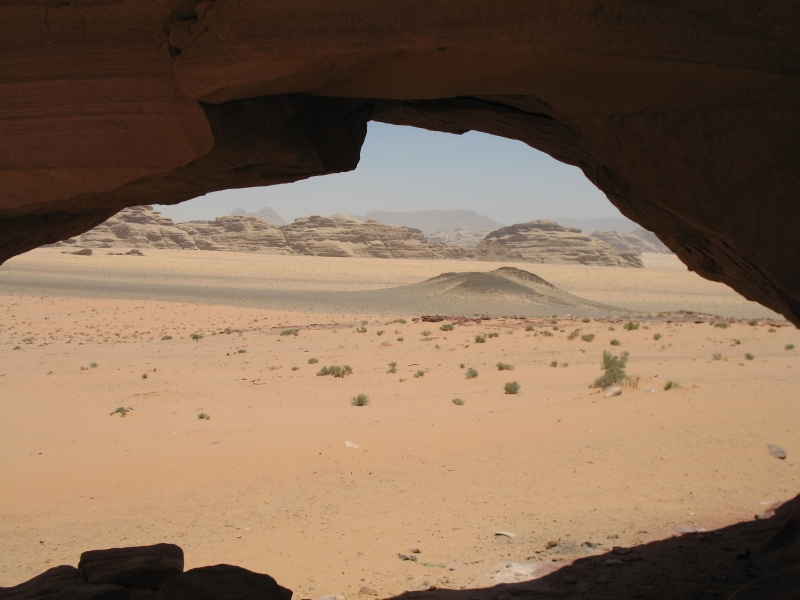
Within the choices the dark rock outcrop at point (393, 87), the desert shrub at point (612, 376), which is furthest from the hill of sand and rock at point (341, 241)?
the dark rock outcrop at point (393, 87)

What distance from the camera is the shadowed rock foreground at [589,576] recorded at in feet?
15.2

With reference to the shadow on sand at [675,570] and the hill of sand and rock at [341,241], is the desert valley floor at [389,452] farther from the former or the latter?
the hill of sand and rock at [341,241]

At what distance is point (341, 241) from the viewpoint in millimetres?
116500

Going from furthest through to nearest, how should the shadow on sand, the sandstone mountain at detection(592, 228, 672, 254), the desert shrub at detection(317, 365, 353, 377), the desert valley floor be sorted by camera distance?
the sandstone mountain at detection(592, 228, 672, 254), the desert shrub at detection(317, 365, 353, 377), the desert valley floor, the shadow on sand

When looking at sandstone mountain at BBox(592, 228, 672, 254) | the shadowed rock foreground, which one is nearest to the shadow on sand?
the shadowed rock foreground

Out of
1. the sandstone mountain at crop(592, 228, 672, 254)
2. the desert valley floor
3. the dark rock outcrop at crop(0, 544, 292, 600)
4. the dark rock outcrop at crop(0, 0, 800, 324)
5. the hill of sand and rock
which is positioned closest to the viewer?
the dark rock outcrop at crop(0, 0, 800, 324)

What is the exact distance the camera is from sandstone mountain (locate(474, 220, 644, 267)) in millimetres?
104688

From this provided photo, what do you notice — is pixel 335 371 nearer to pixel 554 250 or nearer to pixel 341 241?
pixel 554 250

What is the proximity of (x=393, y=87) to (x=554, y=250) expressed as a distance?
4251 inches

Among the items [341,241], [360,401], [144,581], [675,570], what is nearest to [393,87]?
[144,581]

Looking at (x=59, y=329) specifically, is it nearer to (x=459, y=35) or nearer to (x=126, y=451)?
(x=126, y=451)

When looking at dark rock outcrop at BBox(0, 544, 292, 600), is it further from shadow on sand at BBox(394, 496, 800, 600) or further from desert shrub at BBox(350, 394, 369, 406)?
desert shrub at BBox(350, 394, 369, 406)

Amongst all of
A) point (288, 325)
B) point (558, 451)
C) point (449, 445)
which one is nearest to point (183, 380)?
point (449, 445)

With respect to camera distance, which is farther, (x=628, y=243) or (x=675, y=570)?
(x=628, y=243)
